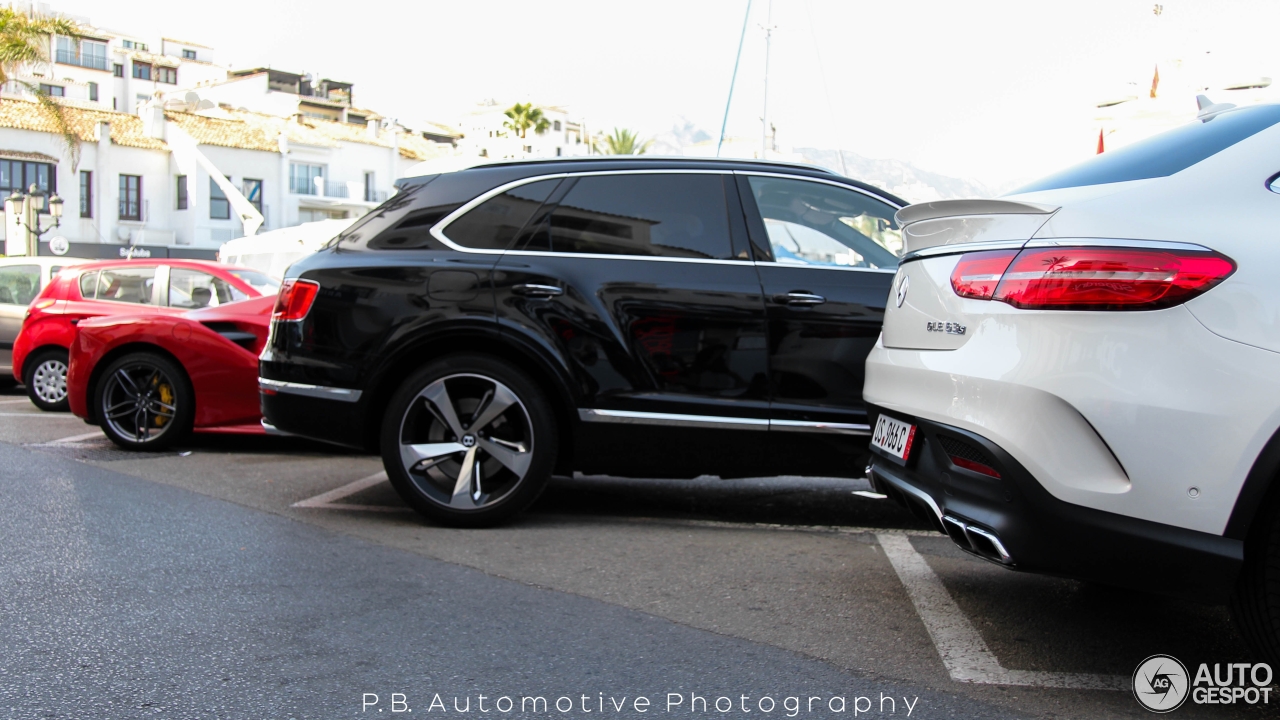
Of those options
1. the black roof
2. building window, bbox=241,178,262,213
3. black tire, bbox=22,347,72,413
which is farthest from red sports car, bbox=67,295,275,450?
building window, bbox=241,178,262,213

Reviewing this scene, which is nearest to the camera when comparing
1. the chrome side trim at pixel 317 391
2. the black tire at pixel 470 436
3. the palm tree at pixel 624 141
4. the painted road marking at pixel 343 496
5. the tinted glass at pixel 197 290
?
the black tire at pixel 470 436

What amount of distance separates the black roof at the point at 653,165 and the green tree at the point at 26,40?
84.4ft

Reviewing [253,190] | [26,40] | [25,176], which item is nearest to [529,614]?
[26,40]

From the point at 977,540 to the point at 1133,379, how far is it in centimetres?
63

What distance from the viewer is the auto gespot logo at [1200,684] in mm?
3092

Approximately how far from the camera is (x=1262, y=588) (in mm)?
2793

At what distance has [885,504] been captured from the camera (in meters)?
6.26

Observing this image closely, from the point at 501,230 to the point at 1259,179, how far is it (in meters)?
3.26

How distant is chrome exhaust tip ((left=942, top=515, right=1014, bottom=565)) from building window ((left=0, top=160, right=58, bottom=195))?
4610cm

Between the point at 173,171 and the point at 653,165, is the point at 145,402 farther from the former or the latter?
the point at 173,171

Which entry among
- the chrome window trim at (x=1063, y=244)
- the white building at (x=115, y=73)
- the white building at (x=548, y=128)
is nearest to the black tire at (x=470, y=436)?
the chrome window trim at (x=1063, y=244)

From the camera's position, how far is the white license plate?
356cm

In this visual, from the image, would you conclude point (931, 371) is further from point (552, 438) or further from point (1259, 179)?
point (552, 438)

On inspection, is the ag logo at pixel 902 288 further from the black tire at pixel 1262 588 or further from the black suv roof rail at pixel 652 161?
the black suv roof rail at pixel 652 161
